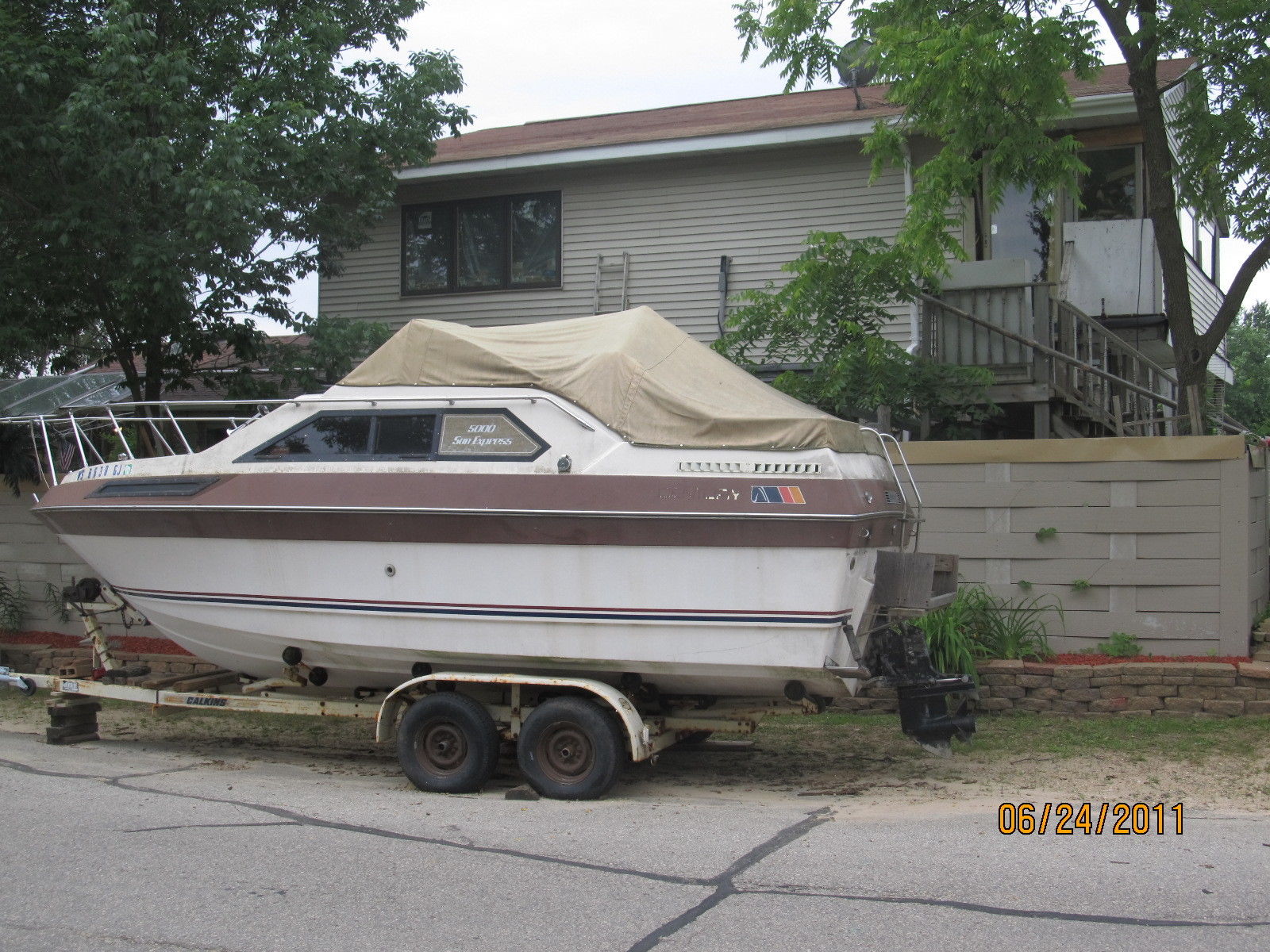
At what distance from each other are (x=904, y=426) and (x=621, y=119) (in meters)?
8.23

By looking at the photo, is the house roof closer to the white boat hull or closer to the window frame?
the window frame

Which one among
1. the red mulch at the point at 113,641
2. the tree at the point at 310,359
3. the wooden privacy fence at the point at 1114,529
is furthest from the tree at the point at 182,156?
the wooden privacy fence at the point at 1114,529

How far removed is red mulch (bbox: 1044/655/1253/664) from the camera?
9.02m

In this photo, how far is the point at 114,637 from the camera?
11.9 metres

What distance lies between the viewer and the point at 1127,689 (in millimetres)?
8898

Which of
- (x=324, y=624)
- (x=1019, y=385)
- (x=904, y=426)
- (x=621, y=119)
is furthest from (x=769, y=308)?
(x=621, y=119)

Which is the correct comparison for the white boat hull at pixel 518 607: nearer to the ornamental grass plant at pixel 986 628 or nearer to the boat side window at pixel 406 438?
the boat side window at pixel 406 438

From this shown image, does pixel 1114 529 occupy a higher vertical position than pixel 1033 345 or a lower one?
lower

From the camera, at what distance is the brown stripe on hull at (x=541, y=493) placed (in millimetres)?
6434

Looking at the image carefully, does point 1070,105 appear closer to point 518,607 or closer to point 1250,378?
point 518,607

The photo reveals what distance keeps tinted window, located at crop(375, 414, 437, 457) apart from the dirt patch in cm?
223

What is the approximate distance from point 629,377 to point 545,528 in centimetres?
103

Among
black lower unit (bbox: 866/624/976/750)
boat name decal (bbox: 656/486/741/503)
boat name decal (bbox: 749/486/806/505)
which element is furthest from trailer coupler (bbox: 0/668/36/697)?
black lower unit (bbox: 866/624/976/750)

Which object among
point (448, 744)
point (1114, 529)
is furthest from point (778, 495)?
point (1114, 529)
